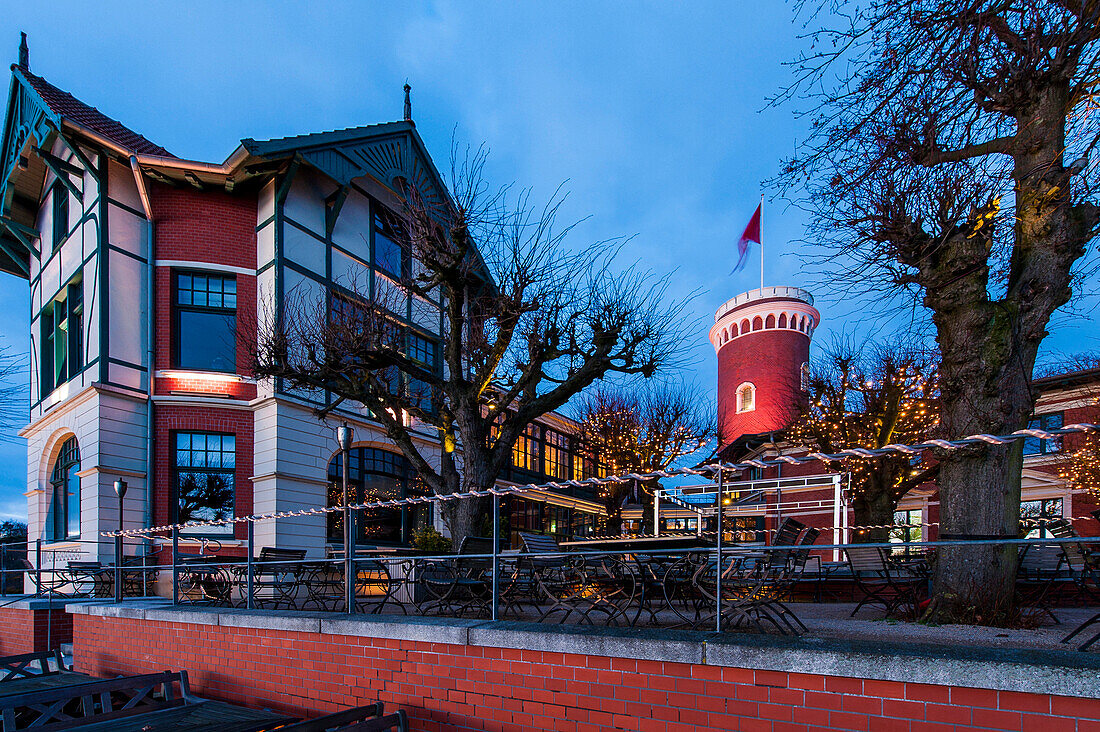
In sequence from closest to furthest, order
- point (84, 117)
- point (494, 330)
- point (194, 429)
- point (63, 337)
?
point (494, 330) → point (194, 429) → point (84, 117) → point (63, 337)

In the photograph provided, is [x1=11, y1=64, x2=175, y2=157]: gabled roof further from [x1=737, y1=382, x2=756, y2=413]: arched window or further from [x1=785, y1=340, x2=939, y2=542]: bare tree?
[x1=737, y1=382, x2=756, y2=413]: arched window

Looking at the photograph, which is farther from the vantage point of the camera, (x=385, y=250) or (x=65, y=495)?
(x=385, y=250)

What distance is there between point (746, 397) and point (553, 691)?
1160 inches

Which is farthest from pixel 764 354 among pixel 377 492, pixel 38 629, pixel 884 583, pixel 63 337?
pixel 38 629

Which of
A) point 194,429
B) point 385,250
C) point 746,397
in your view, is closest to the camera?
point 194,429

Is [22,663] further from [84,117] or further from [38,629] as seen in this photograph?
A: [84,117]

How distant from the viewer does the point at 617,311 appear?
10227 mm

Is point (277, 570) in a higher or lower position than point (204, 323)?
lower

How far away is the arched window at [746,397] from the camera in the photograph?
31328 millimetres

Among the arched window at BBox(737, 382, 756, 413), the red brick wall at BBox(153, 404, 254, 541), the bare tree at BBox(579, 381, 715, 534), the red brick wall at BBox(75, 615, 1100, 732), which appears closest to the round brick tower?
the arched window at BBox(737, 382, 756, 413)

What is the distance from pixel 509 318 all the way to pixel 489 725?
232 inches

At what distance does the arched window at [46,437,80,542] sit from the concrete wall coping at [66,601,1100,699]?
42.0ft

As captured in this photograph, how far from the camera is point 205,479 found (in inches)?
551

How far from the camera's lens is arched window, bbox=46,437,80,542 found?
1446 cm
